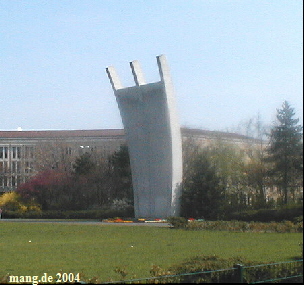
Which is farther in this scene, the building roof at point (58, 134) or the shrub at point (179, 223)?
the building roof at point (58, 134)

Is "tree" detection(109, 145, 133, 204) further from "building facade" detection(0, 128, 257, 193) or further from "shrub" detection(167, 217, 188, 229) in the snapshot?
"shrub" detection(167, 217, 188, 229)

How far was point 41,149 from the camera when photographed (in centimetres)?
5350

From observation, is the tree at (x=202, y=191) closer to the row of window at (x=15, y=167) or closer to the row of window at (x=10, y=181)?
the row of window at (x=15, y=167)

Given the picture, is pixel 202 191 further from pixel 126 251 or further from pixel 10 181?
pixel 10 181

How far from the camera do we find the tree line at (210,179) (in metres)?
6.06

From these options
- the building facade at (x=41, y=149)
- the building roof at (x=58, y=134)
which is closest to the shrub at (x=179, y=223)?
the building facade at (x=41, y=149)

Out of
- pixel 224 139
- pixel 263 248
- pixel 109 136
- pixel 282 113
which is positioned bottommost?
pixel 263 248

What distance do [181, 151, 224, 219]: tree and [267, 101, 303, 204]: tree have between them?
21135mm

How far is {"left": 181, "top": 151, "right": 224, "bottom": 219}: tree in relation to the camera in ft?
94.7

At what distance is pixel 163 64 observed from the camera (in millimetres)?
29359

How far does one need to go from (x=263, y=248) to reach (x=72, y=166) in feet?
120

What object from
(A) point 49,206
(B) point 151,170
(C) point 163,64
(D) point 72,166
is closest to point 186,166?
(B) point 151,170

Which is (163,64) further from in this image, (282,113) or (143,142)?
(282,113)

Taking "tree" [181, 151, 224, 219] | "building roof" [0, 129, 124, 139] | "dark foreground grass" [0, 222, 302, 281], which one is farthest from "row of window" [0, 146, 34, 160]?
"dark foreground grass" [0, 222, 302, 281]
